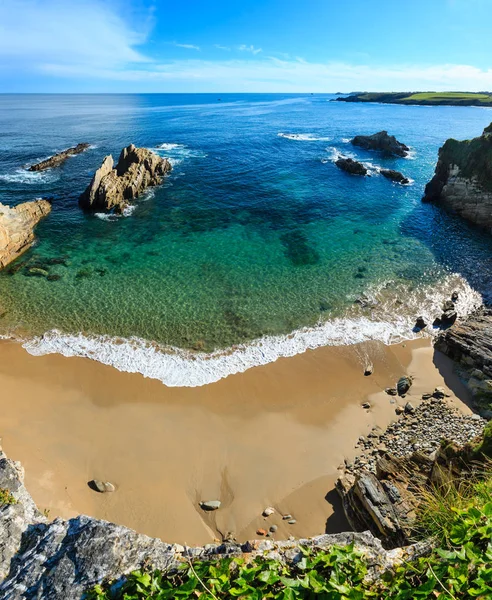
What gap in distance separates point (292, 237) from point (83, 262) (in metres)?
20.7

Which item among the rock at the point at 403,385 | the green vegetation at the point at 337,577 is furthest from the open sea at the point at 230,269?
the green vegetation at the point at 337,577

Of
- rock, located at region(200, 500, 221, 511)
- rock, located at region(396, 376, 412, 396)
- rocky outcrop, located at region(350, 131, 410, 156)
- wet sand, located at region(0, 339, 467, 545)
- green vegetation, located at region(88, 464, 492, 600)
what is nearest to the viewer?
green vegetation, located at region(88, 464, 492, 600)

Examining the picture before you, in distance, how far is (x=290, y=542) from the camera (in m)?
6.01

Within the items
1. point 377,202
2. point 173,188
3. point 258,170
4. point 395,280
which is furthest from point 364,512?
point 258,170

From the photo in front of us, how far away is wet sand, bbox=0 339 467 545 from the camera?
1295 cm

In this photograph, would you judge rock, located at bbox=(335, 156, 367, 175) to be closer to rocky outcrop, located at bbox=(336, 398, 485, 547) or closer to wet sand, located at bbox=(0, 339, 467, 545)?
wet sand, located at bbox=(0, 339, 467, 545)

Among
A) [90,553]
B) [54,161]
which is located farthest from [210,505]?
[54,161]

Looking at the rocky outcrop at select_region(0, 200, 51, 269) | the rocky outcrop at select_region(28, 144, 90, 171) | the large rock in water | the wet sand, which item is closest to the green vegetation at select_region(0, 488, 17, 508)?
the wet sand

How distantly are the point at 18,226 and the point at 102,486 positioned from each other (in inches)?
1181

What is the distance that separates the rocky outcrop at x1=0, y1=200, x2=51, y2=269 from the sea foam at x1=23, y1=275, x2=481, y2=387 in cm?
1282

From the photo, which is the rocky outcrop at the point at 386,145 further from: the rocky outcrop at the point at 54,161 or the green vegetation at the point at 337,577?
the green vegetation at the point at 337,577

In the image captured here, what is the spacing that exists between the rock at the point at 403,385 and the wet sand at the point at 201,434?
63 cm

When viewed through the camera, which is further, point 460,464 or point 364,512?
point 364,512

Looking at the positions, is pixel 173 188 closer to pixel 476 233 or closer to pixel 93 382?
pixel 93 382
